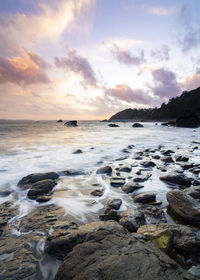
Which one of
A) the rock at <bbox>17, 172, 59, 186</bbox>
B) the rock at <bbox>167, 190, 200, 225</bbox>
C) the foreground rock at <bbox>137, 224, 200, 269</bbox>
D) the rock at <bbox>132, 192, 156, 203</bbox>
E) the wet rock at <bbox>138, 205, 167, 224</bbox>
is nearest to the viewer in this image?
the foreground rock at <bbox>137, 224, 200, 269</bbox>

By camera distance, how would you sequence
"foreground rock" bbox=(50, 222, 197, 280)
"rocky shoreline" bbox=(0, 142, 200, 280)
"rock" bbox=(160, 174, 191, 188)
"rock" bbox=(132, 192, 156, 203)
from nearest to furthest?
"foreground rock" bbox=(50, 222, 197, 280), "rocky shoreline" bbox=(0, 142, 200, 280), "rock" bbox=(132, 192, 156, 203), "rock" bbox=(160, 174, 191, 188)

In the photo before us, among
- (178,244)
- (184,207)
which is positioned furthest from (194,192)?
(178,244)

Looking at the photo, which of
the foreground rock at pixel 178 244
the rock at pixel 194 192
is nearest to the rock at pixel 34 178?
the foreground rock at pixel 178 244

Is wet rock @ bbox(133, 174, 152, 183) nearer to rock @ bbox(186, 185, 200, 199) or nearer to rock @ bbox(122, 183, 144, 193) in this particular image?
rock @ bbox(122, 183, 144, 193)

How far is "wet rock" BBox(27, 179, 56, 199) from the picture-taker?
13.0 feet

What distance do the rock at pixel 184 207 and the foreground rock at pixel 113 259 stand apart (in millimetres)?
1412

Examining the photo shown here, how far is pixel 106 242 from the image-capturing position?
1858mm

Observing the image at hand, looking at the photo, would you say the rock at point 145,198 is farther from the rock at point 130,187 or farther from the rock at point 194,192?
the rock at point 194,192

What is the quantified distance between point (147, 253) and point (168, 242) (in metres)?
0.57

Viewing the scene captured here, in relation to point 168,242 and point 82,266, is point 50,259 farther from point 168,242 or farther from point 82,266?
point 168,242

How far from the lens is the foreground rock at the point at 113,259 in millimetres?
1370

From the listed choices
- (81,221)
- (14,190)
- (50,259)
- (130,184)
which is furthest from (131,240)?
(14,190)

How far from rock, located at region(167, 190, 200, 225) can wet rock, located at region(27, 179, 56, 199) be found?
3.25m

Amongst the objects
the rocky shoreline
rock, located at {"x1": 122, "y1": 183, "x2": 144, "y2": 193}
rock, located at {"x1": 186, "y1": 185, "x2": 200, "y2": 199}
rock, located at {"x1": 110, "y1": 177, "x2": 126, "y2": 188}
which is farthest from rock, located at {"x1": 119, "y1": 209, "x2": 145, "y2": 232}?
rock, located at {"x1": 110, "y1": 177, "x2": 126, "y2": 188}
